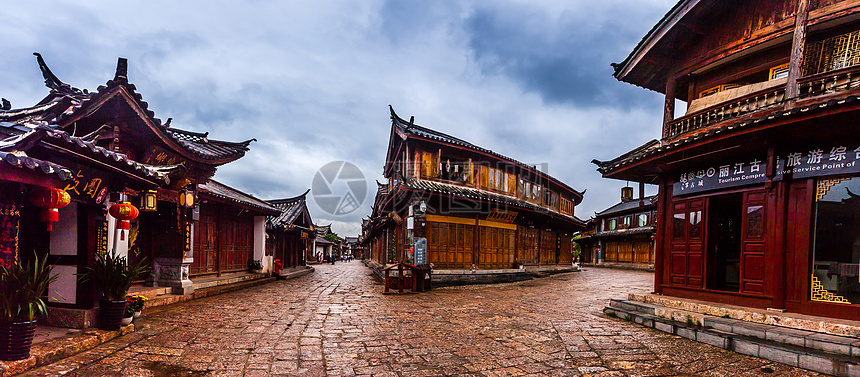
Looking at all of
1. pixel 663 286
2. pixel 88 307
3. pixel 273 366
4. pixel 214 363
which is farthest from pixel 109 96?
pixel 663 286

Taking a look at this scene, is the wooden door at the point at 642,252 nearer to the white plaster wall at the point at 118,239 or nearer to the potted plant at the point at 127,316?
the white plaster wall at the point at 118,239

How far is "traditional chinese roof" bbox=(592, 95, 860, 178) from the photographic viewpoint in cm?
593

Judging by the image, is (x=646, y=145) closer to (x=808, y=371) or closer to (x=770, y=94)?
(x=770, y=94)

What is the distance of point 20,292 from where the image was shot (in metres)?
5.12

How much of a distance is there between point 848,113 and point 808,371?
11.7 feet

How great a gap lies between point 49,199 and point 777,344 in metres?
10.4

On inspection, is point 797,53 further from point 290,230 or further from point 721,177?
point 290,230

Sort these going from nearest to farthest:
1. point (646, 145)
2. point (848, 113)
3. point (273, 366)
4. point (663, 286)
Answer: point (273, 366) < point (848, 113) < point (663, 286) < point (646, 145)

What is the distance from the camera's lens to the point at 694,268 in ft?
28.6

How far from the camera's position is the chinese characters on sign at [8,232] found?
618 centimetres

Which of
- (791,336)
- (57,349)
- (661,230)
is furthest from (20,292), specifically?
(661,230)

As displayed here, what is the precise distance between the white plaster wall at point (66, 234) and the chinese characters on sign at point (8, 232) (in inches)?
18.7

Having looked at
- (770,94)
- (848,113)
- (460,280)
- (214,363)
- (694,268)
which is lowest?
(460,280)

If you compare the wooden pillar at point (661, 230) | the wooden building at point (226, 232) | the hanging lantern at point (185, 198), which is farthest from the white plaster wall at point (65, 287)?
the wooden pillar at point (661, 230)
